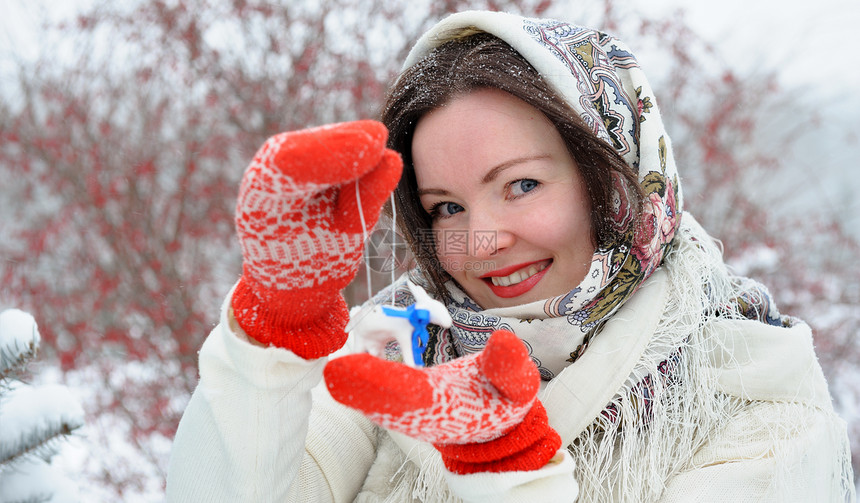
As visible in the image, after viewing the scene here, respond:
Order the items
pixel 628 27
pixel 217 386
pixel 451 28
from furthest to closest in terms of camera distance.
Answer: pixel 628 27
pixel 451 28
pixel 217 386

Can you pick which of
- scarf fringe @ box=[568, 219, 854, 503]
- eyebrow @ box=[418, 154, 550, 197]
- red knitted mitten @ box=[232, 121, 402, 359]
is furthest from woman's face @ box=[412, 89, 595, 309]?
red knitted mitten @ box=[232, 121, 402, 359]

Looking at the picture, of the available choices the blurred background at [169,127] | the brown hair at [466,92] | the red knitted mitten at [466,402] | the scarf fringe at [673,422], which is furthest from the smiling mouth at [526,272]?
the blurred background at [169,127]

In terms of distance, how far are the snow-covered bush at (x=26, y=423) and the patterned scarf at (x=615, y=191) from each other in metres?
0.76

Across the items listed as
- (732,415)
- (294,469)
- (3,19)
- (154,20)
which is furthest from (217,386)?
(3,19)

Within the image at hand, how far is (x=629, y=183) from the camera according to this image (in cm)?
125

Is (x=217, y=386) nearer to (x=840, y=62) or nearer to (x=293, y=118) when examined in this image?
(x=293, y=118)

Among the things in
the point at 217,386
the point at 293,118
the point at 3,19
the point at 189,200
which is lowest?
the point at 189,200

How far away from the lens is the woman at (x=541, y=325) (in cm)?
99

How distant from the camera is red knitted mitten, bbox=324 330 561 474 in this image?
776 millimetres

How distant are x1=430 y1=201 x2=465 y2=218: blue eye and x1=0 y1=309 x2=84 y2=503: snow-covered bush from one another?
753 millimetres

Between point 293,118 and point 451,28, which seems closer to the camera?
point 451,28

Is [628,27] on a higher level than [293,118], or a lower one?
higher

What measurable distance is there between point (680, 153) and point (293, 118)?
1.82 meters

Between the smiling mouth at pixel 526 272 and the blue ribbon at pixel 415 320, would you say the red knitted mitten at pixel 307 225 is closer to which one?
the blue ribbon at pixel 415 320
